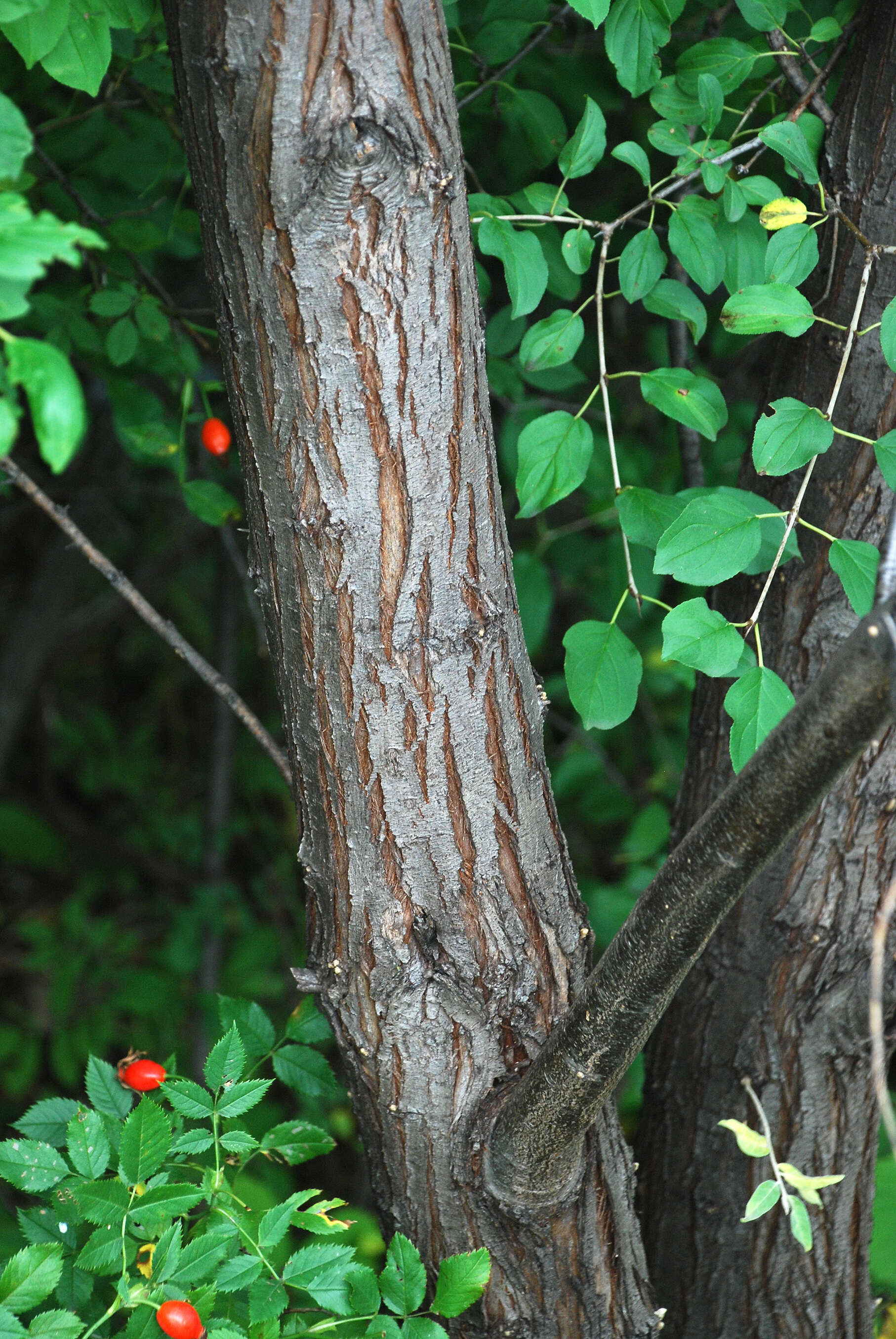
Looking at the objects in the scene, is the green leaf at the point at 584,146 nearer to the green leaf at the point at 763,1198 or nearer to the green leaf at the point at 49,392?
the green leaf at the point at 49,392

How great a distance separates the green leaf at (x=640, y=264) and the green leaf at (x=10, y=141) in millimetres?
598

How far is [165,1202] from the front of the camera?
871mm

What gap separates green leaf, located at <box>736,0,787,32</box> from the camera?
97cm

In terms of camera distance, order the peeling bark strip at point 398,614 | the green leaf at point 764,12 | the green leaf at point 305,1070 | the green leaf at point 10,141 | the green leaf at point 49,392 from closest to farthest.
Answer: the green leaf at point 49,392, the green leaf at point 10,141, the peeling bark strip at point 398,614, the green leaf at point 764,12, the green leaf at point 305,1070

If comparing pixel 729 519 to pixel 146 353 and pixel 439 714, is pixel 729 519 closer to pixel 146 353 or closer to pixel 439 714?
pixel 439 714

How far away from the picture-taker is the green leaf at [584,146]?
987mm

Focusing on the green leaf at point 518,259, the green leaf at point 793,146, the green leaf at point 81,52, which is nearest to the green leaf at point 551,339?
the green leaf at point 518,259

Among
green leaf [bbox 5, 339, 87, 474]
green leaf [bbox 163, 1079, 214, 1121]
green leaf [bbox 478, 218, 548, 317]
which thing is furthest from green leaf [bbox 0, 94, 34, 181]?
green leaf [bbox 163, 1079, 214, 1121]

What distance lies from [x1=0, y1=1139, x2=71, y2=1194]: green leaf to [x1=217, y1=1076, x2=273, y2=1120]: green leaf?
0.15 m

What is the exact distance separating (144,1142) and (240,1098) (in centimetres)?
9

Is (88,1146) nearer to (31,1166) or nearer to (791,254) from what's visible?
(31,1166)

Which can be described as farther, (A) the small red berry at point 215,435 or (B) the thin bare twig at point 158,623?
(A) the small red berry at point 215,435

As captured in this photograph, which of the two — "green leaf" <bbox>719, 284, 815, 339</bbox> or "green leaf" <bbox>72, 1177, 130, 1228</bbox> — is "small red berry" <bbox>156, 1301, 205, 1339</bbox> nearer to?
"green leaf" <bbox>72, 1177, 130, 1228</bbox>

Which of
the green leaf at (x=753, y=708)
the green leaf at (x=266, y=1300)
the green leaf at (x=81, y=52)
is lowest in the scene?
the green leaf at (x=266, y=1300)
